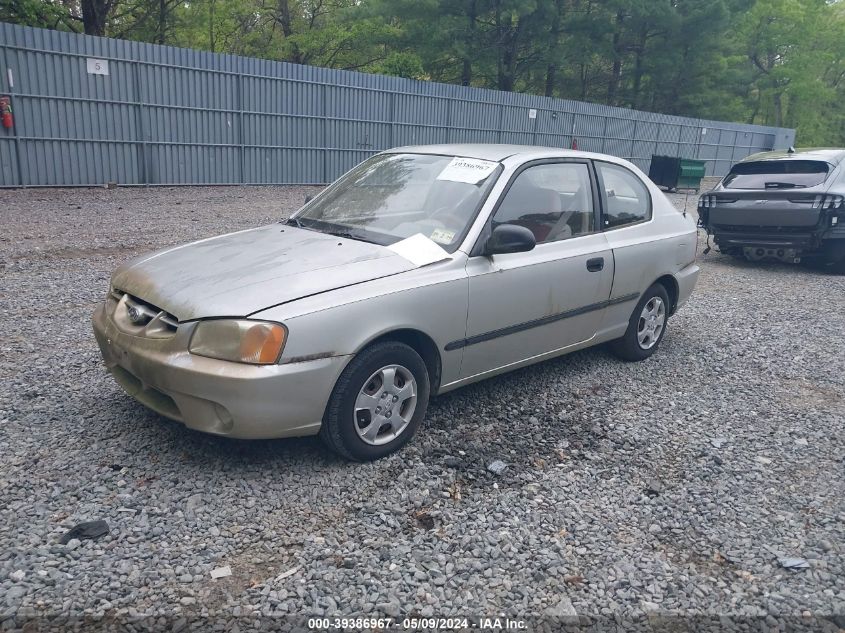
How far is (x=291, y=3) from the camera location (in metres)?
33.8

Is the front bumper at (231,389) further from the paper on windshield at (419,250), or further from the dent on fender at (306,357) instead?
the paper on windshield at (419,250)

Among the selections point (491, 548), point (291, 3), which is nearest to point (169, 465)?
point (491, 548)

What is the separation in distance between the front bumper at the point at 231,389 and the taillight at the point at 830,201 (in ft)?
27.0

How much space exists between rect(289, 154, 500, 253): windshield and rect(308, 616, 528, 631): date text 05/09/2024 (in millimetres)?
2047

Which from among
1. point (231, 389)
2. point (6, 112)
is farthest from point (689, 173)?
point (231, 389)

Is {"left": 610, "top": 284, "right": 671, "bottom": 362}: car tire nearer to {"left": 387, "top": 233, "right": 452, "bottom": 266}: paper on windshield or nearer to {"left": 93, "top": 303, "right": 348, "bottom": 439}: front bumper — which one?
{"left": 387, "top": 233, "right": 452, "bottom": 266}: paper on windshield

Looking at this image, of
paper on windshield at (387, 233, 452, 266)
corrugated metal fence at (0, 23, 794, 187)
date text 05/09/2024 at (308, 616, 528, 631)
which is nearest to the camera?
date text 05/09/2024 at (308, 616, 528, 631)

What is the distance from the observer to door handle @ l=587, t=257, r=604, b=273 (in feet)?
15.6

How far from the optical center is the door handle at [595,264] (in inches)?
187

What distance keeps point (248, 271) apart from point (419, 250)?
3.12ft

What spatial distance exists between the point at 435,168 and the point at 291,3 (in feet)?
108

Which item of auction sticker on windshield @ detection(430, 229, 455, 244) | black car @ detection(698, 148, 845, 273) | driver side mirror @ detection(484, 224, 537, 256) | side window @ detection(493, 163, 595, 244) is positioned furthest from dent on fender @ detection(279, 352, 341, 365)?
black car @ detection(698, 148, 845, 273)

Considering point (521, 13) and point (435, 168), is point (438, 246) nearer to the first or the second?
point (435, 168)

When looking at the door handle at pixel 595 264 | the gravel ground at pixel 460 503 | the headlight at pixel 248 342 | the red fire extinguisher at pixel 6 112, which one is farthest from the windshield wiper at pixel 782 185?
the red fire extinguisher at pixel 6 112
